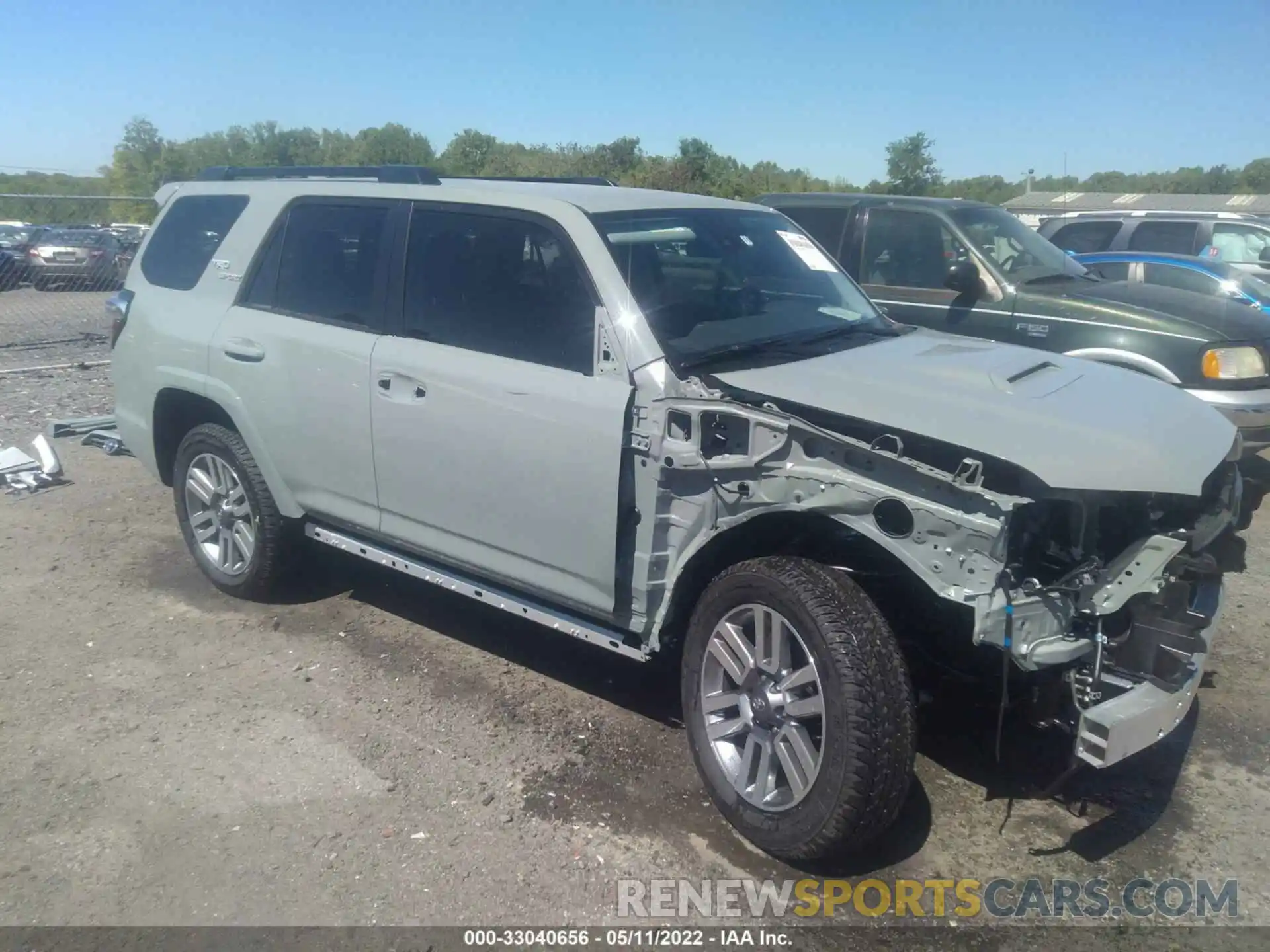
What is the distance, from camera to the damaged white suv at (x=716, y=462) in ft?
9.73

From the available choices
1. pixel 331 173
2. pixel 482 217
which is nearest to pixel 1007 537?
pixel 482 217

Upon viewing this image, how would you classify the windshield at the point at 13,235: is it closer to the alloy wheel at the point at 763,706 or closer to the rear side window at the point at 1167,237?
the rear side window at the point at 1167,237

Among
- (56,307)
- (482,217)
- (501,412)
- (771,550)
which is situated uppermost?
(482,217)

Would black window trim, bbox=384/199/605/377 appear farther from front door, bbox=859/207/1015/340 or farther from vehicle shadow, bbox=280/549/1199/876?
front door, bbox=859/207/1015/340

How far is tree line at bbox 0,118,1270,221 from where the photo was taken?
29.0 metres

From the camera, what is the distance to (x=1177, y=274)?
1052 cm

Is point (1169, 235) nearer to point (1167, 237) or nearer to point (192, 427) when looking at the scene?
point (1167, 237)

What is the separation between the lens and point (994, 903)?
3.08m

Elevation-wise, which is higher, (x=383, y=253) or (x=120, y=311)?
(x=383, y=253)

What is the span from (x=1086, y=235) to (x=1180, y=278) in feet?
11.3

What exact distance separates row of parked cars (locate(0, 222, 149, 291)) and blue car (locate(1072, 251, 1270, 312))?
16.5m

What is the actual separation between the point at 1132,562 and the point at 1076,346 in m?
4.09

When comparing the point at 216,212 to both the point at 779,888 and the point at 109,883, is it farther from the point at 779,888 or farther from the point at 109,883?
the point at 779,888

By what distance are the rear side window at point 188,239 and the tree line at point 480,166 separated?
17.1 meters
